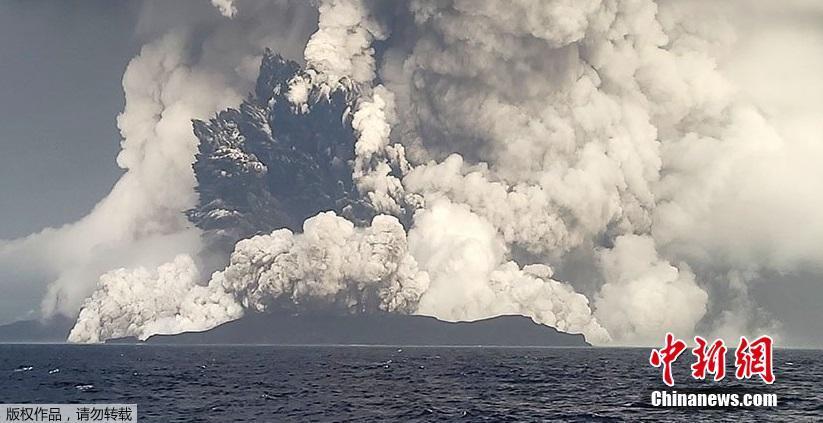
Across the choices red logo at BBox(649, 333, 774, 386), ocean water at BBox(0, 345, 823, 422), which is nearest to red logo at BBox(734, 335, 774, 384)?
red logo at BBox(649, 333, 774, 386)

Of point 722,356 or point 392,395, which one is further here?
point 392,395

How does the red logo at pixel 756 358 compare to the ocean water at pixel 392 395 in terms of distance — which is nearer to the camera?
the red logo at pixel 756 358

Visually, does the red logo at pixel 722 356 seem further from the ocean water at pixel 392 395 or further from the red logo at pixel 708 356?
the ocean water at pixel 392 395

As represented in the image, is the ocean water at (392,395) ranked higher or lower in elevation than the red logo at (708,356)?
lower

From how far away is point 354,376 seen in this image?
547ft

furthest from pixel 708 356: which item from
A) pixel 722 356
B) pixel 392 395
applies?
pixel 392 395

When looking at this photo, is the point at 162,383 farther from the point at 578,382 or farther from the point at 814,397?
the point at 814,397

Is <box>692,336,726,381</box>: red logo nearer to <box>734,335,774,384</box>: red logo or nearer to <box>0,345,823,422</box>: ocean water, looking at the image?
<box>734,335,774,384</box>: red logo

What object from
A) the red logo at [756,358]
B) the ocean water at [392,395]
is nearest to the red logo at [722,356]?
the red logo at [756,358]

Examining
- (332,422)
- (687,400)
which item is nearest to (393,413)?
(332,422)

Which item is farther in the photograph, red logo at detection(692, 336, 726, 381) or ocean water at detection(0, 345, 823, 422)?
ocean water at detection(0, 345, 823, 422)

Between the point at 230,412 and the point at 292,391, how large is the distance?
2830cm

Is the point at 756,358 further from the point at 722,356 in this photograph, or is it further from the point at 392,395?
the point at 392,395

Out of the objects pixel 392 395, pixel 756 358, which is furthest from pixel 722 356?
pixel 392 395
